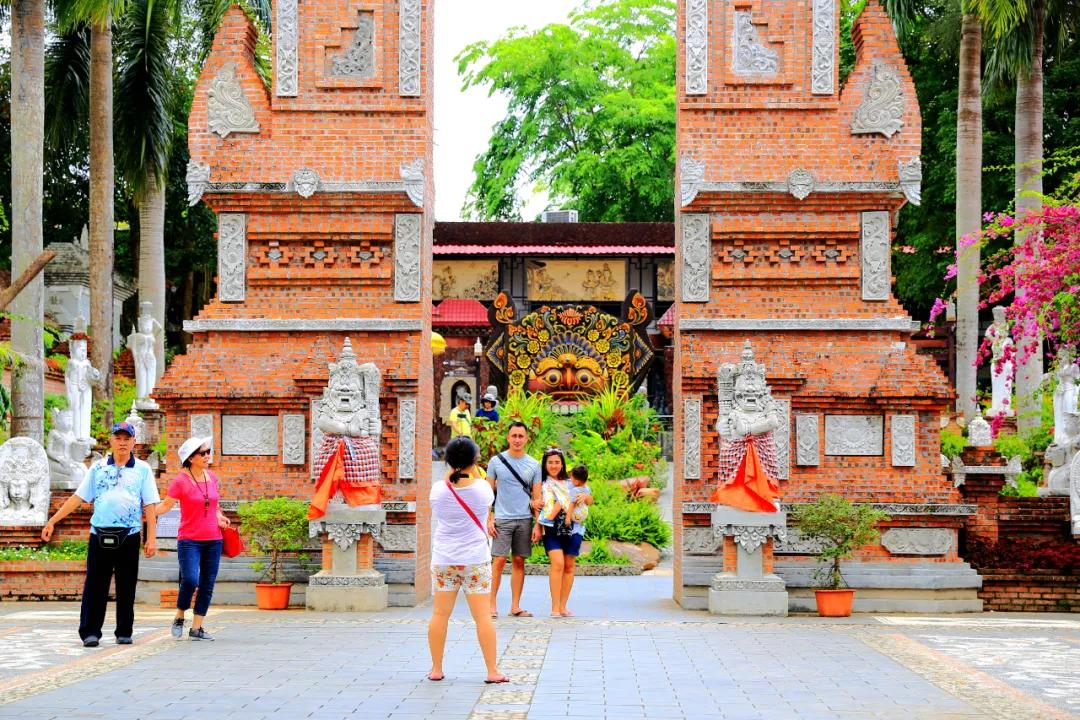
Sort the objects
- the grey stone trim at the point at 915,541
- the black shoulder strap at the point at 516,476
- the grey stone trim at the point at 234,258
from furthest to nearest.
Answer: the grey stone trim at the point at 234,258 → the grey stone trim at the point at 915,541 → the black shoulder strap at the point at 516,476

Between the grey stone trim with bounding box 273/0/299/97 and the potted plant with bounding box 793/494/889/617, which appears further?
the grey stone trim with bounding box 273/0/299/97

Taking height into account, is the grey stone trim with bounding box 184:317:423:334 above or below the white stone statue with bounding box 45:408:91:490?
above

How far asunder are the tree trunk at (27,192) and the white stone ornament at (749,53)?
9880 mm

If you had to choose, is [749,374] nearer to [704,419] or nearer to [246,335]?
[704,419]

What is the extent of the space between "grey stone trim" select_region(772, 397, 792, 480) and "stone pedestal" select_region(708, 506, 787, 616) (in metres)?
0.77

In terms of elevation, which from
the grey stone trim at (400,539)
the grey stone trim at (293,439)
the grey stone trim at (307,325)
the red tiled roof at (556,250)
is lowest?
the grey stone trim at (400,539)

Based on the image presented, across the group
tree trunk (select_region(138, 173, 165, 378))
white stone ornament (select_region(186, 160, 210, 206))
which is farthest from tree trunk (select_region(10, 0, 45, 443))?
tree trunk (select_region(138, 173, 165, 378))

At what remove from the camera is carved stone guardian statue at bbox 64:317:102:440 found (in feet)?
73.6

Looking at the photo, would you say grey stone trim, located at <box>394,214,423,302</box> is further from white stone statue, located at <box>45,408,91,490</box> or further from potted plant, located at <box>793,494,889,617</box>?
white stone statue, located at <box>45,408,91,490</box>

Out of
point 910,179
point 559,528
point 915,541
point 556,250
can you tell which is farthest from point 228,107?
point 556,250

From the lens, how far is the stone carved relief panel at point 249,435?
13586 mm

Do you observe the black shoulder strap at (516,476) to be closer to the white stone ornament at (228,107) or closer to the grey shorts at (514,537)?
the grey shorts at (514,537)

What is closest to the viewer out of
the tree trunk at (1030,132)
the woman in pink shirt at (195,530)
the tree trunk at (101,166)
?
the woman in pink shirt at (195,530)

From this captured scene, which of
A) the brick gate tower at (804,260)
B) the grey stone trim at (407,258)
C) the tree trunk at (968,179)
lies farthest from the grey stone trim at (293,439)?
the tree trunk at (968,179)
